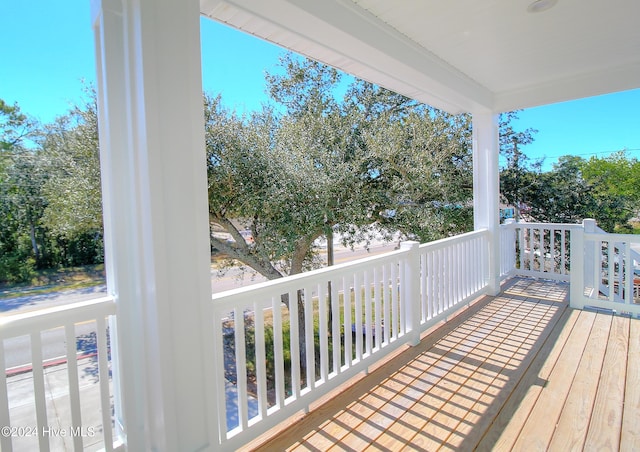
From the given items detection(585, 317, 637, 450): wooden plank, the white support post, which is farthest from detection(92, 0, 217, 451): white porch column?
detection(585, 317, 637, 450): wooden plank

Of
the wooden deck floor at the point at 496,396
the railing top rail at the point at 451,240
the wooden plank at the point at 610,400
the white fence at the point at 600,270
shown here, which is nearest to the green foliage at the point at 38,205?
the wooden deck floor at the point at 496,396

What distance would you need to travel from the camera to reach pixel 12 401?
4.54 feet

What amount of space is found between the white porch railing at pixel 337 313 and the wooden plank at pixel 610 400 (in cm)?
124

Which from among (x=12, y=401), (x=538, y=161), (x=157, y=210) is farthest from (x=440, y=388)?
(x=538, y=161)

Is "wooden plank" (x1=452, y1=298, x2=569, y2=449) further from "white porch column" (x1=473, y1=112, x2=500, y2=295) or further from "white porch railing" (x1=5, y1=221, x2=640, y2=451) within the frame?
"white porch column" (x1=473, y1=112, x2=500, y2=295)

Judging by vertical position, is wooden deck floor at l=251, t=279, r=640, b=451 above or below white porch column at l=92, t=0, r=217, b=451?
below

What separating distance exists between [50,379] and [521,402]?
2.49 m

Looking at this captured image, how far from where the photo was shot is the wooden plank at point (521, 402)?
1.75 m

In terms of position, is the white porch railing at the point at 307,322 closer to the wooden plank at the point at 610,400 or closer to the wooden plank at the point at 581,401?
the wooden plank at the point at 610,400

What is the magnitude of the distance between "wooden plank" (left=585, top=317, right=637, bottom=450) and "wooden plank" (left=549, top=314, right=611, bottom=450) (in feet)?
0.10

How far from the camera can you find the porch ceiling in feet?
6.70

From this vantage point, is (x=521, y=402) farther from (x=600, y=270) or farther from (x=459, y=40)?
(x=459, y=40)

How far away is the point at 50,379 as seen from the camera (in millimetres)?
1411

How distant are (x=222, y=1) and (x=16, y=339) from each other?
181 cm
